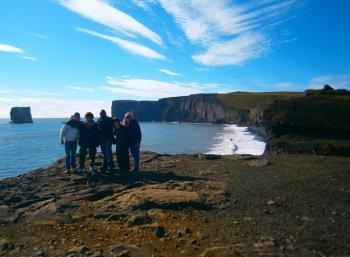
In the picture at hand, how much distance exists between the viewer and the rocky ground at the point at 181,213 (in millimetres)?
7887

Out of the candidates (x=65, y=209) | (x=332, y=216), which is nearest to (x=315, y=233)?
(x=332, y=216)

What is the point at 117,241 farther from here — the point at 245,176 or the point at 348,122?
the point at 348,122

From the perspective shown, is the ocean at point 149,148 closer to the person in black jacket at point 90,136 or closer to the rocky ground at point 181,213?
the person in black jacket at point 90,136

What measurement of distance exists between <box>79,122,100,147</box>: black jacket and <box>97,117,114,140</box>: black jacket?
31 centimetres

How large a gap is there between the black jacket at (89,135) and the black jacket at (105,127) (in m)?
0.31

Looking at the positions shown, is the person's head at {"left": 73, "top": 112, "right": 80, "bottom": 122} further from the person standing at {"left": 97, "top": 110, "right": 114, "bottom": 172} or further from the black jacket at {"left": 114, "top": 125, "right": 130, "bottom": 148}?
the black jacket at {"left": 114, "top": 125, "right": 130, "bottom": 148}

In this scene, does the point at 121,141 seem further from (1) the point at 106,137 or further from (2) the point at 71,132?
(2) the point at 71,132

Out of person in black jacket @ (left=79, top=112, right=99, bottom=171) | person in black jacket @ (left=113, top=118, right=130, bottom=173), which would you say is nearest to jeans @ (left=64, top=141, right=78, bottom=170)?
person in black jacket @ (left=79, top=112, right=99, bottom=171)

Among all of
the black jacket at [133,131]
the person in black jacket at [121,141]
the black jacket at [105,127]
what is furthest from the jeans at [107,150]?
the black jacket at [133,131]

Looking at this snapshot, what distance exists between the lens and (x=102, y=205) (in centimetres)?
1102

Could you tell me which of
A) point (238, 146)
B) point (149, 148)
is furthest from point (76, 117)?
point (149, 148)

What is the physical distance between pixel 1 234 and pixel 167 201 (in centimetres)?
433

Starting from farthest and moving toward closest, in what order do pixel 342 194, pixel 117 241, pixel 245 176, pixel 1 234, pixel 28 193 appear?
pixel 245 176 < pixel 28 193 < pixel 342 194 < pixel 1 234 < pixel 117 241

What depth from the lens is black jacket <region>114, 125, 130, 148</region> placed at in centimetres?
1507
